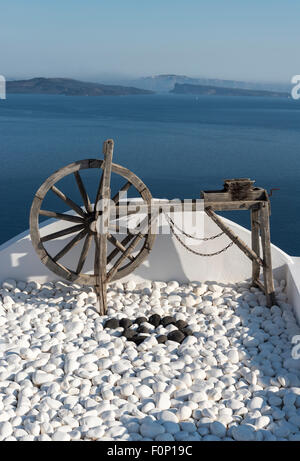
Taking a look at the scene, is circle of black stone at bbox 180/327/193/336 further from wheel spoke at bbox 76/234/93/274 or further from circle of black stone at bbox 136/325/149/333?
Answer: wheel spoke at bbox 76/234/93/274

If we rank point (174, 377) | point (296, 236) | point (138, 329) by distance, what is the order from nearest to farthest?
point (174, 377) < point (138, 329) < point (296, 236)

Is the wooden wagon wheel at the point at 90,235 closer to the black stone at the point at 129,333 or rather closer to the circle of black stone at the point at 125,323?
the circle of black stone at the point at 125,323

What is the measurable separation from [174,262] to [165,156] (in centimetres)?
2885

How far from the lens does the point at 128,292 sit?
7043 mm

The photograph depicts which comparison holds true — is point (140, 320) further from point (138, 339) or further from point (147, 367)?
point (147, 367)

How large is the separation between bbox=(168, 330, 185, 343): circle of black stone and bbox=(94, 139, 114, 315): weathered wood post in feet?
2.98

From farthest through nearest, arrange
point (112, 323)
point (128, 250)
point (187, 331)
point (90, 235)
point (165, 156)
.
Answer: point (165, 156), point (90, 235), point (128, 250), point (112, 323), point (187, 331)

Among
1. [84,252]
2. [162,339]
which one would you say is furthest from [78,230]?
[162,339]

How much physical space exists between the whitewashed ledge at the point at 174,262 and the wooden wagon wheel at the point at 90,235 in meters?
0.38

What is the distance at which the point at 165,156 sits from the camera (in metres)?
35.7

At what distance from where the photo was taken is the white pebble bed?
4492mm
